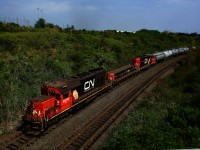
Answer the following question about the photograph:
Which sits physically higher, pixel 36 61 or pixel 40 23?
pixel 40 23

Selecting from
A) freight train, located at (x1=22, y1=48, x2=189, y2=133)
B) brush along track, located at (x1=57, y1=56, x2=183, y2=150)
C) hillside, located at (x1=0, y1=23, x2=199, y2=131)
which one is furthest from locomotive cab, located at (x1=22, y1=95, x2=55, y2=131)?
brush along track, located at (x1=57, y1=56, x2=183, y2=150)

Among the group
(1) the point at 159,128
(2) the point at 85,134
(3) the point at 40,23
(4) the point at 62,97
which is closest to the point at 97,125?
(2) the point at 85,134

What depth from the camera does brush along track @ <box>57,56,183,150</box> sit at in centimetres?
1633

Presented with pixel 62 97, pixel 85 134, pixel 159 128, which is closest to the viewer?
pixel 159 128

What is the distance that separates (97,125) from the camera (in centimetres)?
1948

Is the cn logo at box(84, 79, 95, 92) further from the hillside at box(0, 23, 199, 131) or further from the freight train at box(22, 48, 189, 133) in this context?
the hillside at box(0, 23, 199, 131)

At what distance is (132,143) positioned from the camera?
1336cm

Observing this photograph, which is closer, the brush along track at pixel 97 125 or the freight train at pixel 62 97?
the brush along track at pixel 97 125

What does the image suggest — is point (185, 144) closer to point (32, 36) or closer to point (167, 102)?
point (167, 102)

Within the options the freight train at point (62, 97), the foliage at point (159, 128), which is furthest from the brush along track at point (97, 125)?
the freight train at point (62, 97)

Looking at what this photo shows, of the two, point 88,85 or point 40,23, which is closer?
point 88,85

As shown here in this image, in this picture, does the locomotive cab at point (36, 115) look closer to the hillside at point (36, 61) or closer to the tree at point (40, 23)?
the hillside at point (36, 61)

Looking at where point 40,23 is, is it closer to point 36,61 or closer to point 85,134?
point 36,61

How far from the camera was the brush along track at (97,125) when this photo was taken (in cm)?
1633
